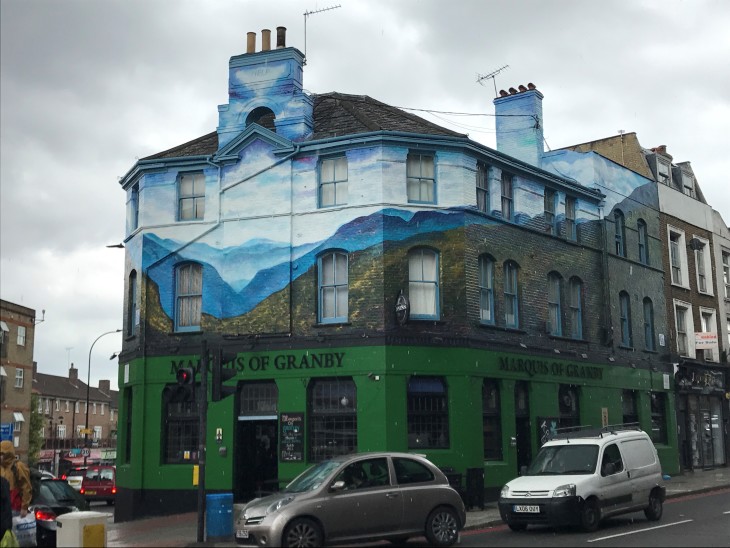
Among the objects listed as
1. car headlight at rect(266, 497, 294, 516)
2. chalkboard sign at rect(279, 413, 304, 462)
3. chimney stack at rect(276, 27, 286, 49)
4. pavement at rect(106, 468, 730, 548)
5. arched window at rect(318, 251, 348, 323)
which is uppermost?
chimney stack at rect(276, 27, 286, 49)

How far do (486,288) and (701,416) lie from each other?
637 inches

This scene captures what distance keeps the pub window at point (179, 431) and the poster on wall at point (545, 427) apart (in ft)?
31.7

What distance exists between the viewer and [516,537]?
644 inches

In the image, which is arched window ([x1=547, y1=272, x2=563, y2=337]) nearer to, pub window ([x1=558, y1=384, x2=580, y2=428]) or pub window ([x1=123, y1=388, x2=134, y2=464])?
pub window ([x1=558, y1=384, x2=580, y2=428])

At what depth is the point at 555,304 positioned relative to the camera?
27828 millimetres

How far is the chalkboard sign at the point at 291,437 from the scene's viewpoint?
22797 mm

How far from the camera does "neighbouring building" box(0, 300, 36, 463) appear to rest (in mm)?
56062

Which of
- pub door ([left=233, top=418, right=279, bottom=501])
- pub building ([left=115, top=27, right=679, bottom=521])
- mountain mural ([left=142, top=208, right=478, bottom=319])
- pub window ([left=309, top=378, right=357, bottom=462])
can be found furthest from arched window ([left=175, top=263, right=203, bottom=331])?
pub window ([left=309, top=378, right=357, bottom=462])

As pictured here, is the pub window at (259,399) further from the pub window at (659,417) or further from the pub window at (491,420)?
the pub window at (659,417)

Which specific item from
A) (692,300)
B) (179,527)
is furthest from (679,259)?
(179,527)

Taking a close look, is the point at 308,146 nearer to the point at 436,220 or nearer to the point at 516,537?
the point at 436,220

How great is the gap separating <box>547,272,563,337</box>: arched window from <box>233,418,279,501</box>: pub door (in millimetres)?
9325

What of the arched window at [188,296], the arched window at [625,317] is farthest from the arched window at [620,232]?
the arched window at [188,296]

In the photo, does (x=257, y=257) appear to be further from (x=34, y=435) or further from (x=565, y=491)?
(x=34, y=435)
